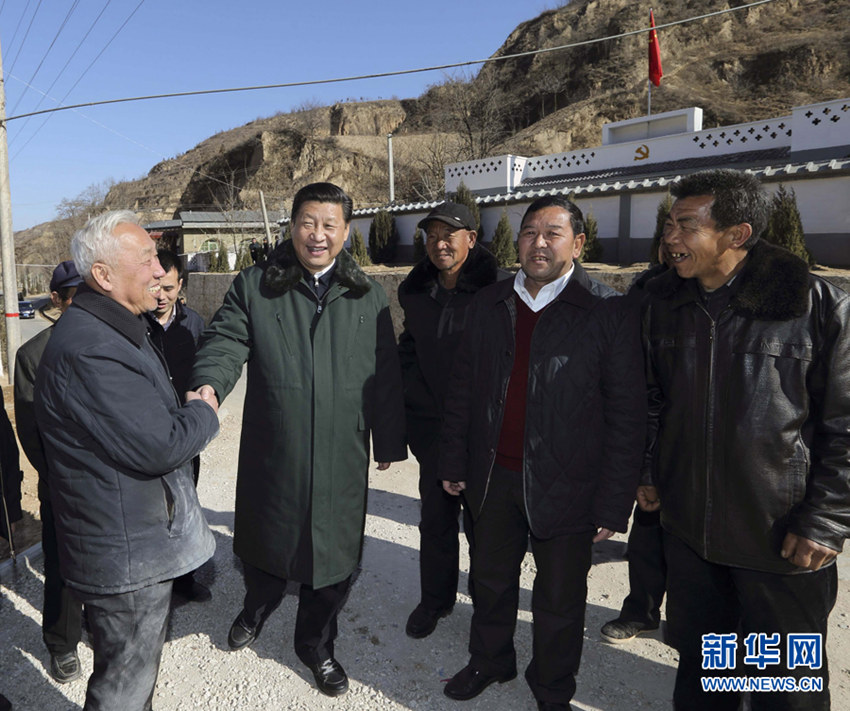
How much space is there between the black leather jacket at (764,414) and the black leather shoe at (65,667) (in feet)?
9.60

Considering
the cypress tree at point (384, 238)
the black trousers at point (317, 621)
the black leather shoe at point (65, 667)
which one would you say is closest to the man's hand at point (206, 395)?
the black trousers at point (317, 621)

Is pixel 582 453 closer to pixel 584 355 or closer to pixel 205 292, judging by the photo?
pixel 584 355

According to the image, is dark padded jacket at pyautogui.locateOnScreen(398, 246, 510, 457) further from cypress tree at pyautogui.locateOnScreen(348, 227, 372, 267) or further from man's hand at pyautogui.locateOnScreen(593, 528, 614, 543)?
cypress tree at pyautogui.locateOnScreen(348, 227, 372, 267)

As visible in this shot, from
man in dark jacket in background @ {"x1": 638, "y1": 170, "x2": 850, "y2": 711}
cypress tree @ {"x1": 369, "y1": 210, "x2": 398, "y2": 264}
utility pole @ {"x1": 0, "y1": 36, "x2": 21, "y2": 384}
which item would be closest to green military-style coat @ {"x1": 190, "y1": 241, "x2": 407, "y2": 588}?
man in dark jacket in background @ {"x1": 638, "y1": 170, "x2": 850, "y2": 711}

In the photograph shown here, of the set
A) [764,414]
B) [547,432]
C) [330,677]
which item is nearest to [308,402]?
[547,432]

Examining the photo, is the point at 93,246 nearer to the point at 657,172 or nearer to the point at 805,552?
the point at 805,552

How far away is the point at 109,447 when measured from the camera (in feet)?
6.01

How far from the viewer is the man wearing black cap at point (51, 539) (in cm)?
279

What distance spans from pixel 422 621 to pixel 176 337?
7.46ft

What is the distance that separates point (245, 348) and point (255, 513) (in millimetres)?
801

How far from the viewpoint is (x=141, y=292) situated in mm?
2078

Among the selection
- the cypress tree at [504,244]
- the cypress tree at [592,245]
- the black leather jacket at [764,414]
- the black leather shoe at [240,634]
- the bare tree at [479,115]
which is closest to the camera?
the black leather jacket at [764,414]

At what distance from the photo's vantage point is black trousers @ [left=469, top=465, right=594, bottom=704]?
246cm

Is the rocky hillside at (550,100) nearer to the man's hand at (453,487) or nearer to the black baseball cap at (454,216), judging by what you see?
the black baseball cap at (454,216)
